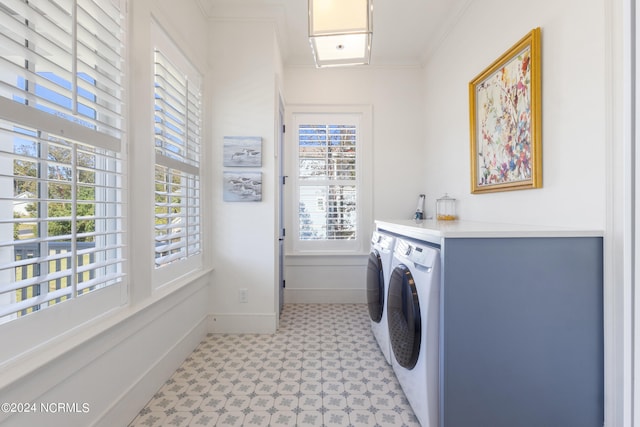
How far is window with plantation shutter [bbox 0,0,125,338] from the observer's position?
37.7 inches

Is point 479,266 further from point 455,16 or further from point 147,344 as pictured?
point 455,16

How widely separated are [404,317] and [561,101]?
4.44ft

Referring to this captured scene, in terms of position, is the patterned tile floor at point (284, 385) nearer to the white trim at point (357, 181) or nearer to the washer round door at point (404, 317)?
the washer round door at point (404, 317)

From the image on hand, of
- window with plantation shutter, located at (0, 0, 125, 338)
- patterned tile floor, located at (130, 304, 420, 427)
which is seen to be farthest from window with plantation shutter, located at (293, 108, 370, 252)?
window with plantation shutter, located at (0, 0, 125, 338)

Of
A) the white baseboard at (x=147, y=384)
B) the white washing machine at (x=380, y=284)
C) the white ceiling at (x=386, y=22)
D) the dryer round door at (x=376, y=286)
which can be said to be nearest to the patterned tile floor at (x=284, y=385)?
the white baseboard at (x=147, y=384)

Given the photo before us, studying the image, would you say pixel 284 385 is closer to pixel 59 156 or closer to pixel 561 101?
pixel 59 156

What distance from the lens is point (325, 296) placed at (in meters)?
3.47

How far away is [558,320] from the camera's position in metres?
1.29

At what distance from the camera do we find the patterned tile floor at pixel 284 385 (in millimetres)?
1549

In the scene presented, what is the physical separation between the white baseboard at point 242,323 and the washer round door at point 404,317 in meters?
1.22

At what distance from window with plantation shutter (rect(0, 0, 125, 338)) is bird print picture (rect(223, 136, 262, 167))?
43.5 inches

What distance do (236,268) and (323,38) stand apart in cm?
189

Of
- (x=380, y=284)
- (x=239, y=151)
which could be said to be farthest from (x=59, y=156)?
(x=380, y=284)

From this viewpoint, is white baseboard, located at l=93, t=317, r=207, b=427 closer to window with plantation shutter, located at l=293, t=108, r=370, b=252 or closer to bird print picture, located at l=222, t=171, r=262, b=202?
bird print picture, located at l=222, t=171, r=262, b=202
